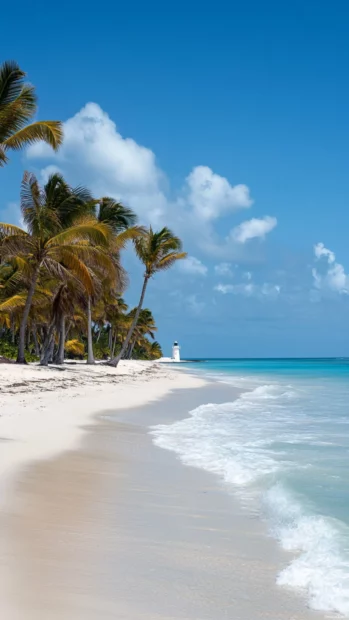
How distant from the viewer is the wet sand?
281cm

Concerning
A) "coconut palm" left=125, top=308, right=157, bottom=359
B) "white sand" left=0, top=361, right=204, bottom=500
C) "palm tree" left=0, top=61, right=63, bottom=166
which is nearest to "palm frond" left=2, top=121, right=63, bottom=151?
"palm tree" left=0, top=61, right=63, bottom=166

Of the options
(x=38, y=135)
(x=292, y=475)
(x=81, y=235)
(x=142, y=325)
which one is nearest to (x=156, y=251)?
(x=81, y=235)

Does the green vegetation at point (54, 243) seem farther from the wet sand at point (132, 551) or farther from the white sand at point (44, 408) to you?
the wet sand at point (132, 551)

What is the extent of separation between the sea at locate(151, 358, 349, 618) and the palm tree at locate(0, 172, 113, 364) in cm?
1178

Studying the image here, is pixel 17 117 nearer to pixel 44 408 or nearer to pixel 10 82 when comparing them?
pixel 10 82

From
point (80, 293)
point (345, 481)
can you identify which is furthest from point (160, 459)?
point (80, 293)

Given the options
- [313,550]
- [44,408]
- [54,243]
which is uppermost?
[54,243]

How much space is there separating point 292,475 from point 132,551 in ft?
10.9

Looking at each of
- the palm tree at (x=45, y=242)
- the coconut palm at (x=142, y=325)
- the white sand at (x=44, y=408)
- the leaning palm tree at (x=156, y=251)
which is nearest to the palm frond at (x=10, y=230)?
the palm tree at (x=45, y=242)

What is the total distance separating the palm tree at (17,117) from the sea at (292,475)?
35.3ft

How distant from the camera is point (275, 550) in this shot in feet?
12.8

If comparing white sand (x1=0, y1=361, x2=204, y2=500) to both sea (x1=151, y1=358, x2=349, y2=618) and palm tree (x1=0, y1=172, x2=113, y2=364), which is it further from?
palm tree (x1=0, y1=172, x2=113, y2=364)

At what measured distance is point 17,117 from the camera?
17.3 m

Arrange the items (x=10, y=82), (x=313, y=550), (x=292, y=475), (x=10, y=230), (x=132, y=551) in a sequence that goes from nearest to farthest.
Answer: (x=132, y=551)
(x=313, y=550)
(x=292, y=475)
(x=10, y=82)
(x=10, y=230)
